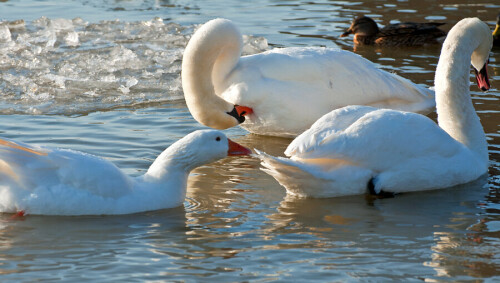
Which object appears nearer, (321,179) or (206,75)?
(321,179)

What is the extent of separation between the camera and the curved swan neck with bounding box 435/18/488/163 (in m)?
7.58

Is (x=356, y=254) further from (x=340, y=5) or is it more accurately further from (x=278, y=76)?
(x=340, y=5)

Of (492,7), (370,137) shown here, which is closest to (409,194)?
(370,137)

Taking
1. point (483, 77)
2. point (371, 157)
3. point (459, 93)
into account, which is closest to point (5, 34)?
point (483, 77)

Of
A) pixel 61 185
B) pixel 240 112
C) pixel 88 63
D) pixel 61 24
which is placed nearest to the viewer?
pixel 61 185

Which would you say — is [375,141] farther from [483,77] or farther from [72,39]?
[72,39]

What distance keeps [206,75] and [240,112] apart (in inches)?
19.1

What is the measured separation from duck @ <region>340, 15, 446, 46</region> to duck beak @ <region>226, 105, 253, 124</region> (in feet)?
17.6

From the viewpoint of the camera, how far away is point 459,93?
25.1 ft

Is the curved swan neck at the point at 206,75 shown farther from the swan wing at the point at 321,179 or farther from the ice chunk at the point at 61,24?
the ice chunk at the point at 61,24

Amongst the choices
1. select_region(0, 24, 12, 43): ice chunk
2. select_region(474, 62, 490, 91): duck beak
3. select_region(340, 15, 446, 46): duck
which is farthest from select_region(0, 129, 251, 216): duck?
select_region(340, 15, 446, 46): duck

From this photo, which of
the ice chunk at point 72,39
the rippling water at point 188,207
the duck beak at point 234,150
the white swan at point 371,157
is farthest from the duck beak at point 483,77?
the ice chunk at point 72,39

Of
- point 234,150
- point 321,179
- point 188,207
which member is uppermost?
point 234,150

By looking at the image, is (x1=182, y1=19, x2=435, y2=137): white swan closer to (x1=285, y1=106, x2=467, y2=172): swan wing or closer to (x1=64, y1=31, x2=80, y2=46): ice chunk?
(x1=285, y1=106, x2=467, y2=172): swan wing
